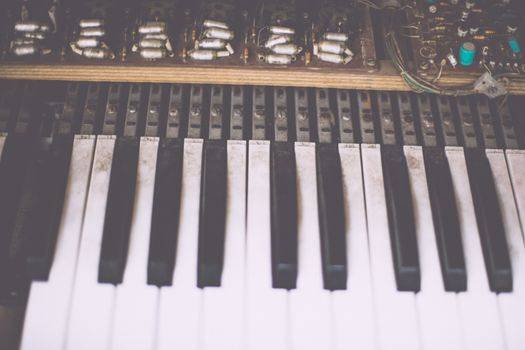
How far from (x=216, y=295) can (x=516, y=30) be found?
1.49 metres

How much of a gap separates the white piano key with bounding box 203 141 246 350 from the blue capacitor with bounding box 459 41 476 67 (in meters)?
0.94

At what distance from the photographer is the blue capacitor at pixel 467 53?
2.00 m

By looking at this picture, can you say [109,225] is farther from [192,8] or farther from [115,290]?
[192,8]

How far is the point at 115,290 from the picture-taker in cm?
170

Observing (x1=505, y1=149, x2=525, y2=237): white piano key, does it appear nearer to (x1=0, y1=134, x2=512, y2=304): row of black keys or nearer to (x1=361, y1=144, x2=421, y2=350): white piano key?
(x1=0, y1=134, x2=512, y2=304): row of black keys

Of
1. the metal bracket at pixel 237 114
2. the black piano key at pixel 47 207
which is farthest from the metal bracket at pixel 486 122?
the black piano key at pixel 47 207

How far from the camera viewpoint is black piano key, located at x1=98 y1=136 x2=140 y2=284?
1702 millimetres

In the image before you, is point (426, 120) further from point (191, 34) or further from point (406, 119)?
point (191, 34)

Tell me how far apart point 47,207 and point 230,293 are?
2.14ft

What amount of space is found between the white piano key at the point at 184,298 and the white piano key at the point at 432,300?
2.29ft

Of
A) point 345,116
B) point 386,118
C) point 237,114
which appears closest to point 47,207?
point 237,114

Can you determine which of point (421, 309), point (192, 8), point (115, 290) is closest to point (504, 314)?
point (421, 309)

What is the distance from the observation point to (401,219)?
1.80 metres

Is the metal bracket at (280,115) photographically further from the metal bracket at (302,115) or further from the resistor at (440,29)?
the resistor at (440,29)
